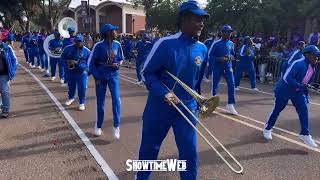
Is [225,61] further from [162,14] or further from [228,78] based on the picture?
[162,14]

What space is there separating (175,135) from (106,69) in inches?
143

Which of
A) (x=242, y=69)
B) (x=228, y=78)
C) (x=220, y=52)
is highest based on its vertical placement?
(x=220, y=52)

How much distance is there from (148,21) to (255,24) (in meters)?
21.8

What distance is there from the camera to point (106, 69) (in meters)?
7.69

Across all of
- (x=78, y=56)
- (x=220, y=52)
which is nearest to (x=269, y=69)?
(x=220, y=52)

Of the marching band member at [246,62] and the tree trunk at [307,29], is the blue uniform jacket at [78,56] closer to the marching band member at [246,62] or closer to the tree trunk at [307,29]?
the marching band member at [246,62]

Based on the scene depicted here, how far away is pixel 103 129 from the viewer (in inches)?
326

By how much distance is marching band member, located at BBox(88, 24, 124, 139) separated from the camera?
7605mm

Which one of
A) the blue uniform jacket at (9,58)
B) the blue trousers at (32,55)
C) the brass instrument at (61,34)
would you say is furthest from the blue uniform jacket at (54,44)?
the blue uniform jacket at (9,58)

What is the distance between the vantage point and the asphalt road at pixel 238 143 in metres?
5.86

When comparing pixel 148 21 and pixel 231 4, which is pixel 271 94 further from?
pixel 148 21

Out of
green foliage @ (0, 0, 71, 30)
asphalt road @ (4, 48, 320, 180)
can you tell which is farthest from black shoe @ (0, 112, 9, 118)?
green foliage @ (0, 0, 71, 30)

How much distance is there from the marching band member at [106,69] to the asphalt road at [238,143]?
1.36 feet

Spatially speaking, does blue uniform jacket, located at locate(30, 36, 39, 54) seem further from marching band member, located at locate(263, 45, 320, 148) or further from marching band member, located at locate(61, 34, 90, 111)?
marching band member, located at locate(263, 45, 320, 148)
